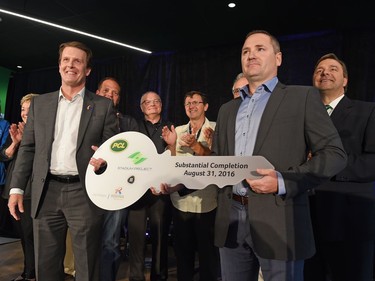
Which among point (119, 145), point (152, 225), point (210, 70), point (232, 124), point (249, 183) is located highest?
Answer: point (210, 70)

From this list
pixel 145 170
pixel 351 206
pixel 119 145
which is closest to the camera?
pixel 145 170

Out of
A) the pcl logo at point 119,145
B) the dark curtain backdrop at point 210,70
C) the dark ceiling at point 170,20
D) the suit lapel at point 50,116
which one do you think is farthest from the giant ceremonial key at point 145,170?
the dark curtain backdrop at point 210,70

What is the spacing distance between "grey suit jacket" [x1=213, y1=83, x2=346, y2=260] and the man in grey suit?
38.6 inches

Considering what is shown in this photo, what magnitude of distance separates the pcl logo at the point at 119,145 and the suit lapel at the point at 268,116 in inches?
25.0

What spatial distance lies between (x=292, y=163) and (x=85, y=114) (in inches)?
47.7

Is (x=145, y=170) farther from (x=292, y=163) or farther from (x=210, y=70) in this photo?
(x=210, y=70)

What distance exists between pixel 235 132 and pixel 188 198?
1.16m

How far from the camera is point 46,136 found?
5.75 ft

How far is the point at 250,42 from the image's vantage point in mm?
1376

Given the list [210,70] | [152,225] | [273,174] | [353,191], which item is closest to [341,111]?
[353,191]

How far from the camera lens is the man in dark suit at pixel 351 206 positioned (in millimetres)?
1625

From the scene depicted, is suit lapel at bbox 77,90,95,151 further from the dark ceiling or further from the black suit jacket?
the dark ceiling

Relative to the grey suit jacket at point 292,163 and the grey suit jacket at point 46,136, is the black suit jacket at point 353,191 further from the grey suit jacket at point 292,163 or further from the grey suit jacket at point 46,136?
the grey suit jacket at point 46,136

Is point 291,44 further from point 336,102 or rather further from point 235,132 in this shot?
point 235,132
